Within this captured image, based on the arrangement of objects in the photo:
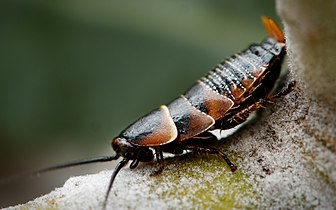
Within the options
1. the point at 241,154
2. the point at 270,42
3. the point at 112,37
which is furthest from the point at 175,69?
the point at 241,154

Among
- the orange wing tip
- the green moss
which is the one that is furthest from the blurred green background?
the green moss

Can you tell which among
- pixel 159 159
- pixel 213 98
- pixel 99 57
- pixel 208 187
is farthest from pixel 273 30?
pixel 99 57

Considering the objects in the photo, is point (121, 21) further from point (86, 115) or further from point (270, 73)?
point (270, 73)

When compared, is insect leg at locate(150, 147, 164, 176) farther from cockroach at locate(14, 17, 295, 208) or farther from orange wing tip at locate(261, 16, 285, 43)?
orange wing tip at locate(261, 16, 285, 43)

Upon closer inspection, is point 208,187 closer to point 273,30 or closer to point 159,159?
point 159,159

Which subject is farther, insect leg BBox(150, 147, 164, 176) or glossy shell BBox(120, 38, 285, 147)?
glossy shell BBox(120, 38, 285, 147)

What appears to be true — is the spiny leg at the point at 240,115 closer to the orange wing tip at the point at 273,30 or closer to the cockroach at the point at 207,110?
the cockroach at the point at 207,110
